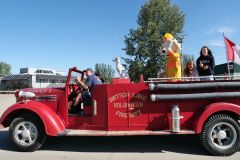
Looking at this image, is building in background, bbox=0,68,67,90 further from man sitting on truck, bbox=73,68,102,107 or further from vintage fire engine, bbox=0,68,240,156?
vintage fire engine, bbox=0,68,240,156

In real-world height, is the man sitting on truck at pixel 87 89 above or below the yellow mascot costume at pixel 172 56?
below

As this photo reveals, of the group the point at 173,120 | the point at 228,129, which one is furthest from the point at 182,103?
the point at 228,129

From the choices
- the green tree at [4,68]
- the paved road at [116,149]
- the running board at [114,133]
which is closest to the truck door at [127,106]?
the running board at [114,133]

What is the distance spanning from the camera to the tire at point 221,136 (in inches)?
252

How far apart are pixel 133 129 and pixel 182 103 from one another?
1.12 m

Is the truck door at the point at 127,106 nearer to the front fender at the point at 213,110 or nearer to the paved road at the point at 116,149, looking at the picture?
the paved road at the point at 116,149

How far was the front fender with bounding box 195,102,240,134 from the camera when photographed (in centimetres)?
635

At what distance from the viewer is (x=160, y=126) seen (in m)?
6.69

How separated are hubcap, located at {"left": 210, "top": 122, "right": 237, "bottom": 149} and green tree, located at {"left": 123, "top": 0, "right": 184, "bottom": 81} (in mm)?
24109

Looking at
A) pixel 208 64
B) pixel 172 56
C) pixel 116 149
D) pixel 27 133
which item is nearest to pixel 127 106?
pixel 116 149

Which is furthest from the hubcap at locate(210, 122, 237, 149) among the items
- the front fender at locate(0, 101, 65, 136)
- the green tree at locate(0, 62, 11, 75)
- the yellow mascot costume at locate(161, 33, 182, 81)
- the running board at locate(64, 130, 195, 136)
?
the green tree at locate(0, 62, 11, 75)

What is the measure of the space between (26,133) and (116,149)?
6.38 feet

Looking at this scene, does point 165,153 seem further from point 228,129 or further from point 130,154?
point 228,129

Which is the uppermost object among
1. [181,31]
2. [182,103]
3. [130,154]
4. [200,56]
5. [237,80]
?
[181,31]
